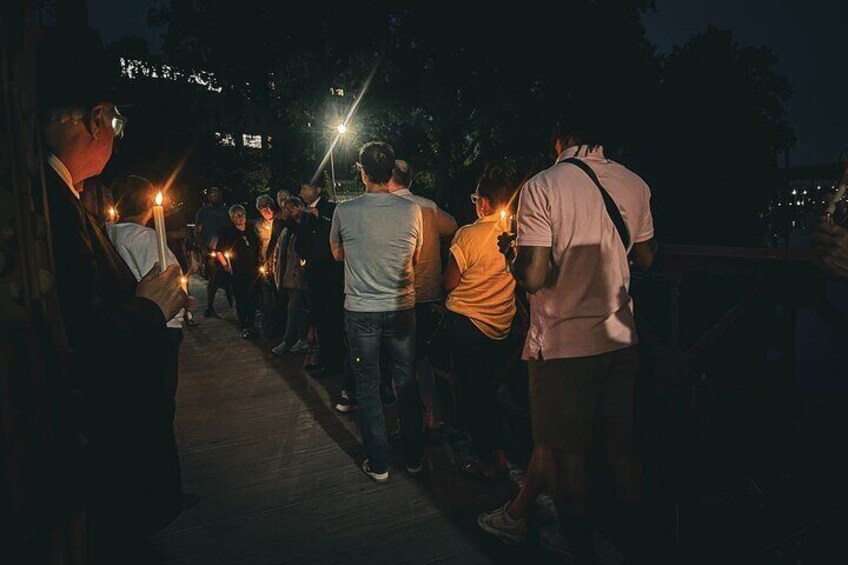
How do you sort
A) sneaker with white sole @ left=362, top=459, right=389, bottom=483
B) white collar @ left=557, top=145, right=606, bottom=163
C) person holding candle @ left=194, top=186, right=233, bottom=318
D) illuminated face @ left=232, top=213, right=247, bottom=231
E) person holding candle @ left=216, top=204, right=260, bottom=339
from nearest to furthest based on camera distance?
white collar @ left=557, top=145, right=606, bottom=163
sneaker with white sole @ left=362, top=459, right=389, bottom=483
person holding candle @ left=216, top=204, right=260, bottom=339
illuminated face @ left=232, top=213, right=247, bottom=231
person holding candle @ left=194, top=186, right=233, bottom=318

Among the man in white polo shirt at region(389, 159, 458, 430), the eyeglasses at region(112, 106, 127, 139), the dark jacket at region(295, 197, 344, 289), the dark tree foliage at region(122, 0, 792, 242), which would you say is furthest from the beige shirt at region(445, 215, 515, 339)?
the dark tree foliage at region(122, 0, 792, 242)

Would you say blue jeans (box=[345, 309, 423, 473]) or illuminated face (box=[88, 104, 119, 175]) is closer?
illuminated face (box=[88, 104, 119, 175])

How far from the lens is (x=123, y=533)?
127cm

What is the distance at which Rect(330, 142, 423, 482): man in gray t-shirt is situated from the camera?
3600 mm

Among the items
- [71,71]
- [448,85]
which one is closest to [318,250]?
[71,71]

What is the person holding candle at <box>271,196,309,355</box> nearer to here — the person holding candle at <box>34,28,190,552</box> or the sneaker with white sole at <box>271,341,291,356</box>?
the sneaker with white sole at <box>271,341,291,356</box>

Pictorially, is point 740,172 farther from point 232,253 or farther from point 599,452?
point 599,452

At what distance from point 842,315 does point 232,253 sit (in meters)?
7.95

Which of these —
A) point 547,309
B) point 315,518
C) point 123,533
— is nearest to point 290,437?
point 315,518

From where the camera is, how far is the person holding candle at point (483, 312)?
11.5 ft

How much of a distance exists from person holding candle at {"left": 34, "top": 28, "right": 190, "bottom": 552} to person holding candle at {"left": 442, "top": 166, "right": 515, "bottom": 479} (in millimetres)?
2281

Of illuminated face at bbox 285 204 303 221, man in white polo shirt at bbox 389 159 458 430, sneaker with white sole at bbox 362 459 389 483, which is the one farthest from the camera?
illuminated face at bbox 285 204 303 221

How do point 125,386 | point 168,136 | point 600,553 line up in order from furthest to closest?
point 168,136, point 600,553, point 125,386

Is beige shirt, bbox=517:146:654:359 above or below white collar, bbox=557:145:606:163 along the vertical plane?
below
